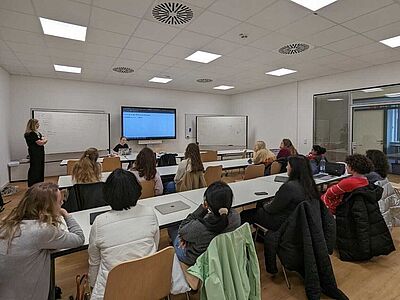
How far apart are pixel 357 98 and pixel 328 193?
4.55 meters

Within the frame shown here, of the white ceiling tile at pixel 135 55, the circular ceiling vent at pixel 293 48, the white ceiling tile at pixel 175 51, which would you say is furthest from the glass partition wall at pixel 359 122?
the white ceiling tile at pixel 135 55

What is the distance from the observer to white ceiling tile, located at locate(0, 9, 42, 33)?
122 inches

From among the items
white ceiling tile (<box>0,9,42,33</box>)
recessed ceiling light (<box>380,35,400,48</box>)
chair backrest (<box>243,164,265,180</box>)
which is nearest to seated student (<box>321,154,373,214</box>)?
chair backrest (<box>243,164,265,180</box>)

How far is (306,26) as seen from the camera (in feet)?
11.4

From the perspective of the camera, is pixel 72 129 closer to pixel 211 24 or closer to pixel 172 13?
pixel 172 13

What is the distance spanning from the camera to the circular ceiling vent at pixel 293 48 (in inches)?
169

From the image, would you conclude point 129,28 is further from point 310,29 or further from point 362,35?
point 362,35

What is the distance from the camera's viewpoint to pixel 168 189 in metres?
3.55

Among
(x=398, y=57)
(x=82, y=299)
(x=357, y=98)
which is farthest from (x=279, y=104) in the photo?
(x=82, y=299)

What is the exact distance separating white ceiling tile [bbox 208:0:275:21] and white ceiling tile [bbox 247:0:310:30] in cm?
10

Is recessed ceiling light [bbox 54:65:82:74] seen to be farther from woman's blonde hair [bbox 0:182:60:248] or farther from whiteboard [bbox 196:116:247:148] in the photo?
woman's blonde hair [bbox 0:182:60:248]

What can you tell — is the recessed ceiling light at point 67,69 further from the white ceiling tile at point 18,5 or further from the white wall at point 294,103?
the white wall at point 294,103

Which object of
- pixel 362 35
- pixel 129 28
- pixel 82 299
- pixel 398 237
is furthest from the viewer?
pixel 362 35

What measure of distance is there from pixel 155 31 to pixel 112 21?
616 millimetres
